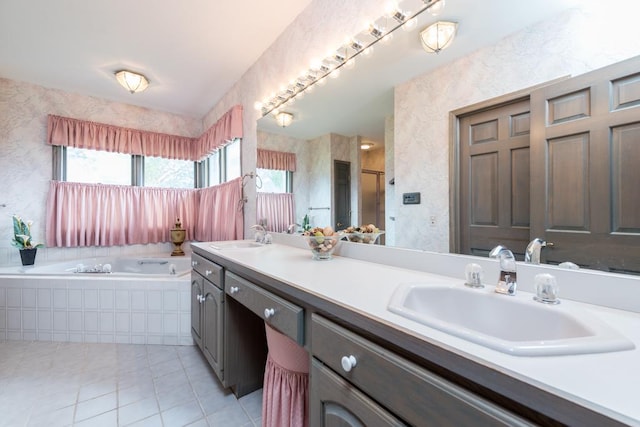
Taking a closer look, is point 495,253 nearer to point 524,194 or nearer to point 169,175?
point 524,194

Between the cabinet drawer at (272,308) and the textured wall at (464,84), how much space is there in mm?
607

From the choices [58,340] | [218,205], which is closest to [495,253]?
[218,205]

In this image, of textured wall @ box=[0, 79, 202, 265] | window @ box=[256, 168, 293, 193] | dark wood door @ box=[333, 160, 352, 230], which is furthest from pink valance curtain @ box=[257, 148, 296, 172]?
textured wall @ box=[0, 79, 202, 265]

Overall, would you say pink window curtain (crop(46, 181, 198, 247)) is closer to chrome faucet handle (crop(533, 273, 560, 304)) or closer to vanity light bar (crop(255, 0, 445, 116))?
vanity light bar (crop(255, 0, 445, 116))

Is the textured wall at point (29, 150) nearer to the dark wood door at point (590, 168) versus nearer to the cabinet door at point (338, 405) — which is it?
the cabinet door at point (338, 405)

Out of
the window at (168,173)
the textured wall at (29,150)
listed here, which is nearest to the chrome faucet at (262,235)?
the window at (168,173)

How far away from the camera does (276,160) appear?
228cm

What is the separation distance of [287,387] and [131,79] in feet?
10.1

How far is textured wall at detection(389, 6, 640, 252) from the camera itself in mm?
754

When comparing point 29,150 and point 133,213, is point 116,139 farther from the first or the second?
point 133,213

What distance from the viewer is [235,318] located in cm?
158

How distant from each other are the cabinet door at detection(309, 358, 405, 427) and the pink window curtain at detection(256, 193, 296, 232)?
1383 millimetres

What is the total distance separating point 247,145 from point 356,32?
57.5 inches

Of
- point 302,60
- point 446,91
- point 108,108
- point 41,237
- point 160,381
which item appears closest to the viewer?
point 446,91
